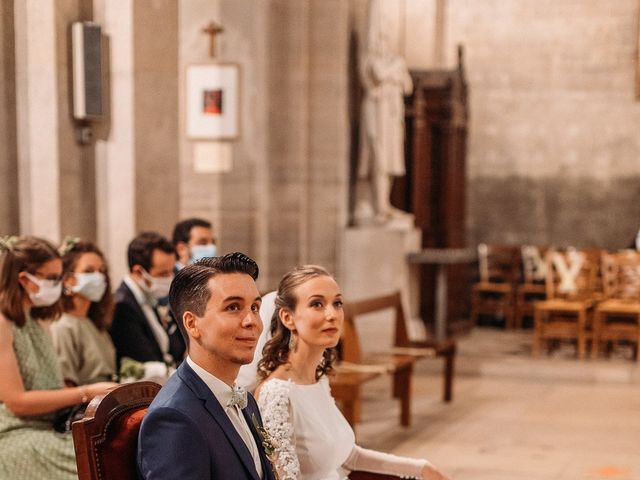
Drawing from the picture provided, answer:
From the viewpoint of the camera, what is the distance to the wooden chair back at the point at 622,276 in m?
9.96

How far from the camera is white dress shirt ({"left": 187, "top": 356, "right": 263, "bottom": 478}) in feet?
7.06

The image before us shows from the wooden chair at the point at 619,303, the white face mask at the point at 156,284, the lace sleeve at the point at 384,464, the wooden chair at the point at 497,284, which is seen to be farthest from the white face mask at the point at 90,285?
the wooden chair at the point at 497,284

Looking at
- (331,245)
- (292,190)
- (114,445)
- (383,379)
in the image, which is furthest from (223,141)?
(114,445)

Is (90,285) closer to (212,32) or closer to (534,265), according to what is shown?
(212,32)

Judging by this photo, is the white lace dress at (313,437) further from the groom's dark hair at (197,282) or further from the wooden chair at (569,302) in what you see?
the wooden chair at (569,302)

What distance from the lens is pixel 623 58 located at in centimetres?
1294

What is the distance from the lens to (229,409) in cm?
220

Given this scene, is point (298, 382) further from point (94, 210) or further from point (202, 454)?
point (94, 210)

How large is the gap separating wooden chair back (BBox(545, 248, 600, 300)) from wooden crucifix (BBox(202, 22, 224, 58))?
4373 mm

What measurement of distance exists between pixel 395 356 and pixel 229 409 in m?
4.96

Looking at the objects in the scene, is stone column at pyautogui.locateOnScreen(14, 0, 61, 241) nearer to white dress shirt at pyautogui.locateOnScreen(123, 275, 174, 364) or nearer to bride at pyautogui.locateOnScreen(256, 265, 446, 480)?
white dress shirt at pyautogui.locateOnScreen(123, 275, 174, 364)

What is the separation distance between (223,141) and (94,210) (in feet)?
8.97

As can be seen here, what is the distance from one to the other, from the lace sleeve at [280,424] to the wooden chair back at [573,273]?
7551mm

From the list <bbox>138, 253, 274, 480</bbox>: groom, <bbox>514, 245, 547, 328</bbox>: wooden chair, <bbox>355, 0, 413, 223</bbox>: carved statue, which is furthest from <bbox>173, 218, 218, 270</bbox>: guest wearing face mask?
<bbox>514, 245, 547, 328</bbox>: wooden chair
